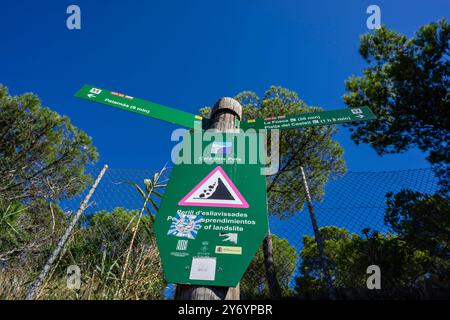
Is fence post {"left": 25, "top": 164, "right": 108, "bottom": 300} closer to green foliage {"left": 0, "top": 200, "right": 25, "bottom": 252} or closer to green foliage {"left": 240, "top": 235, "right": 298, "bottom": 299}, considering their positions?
green foliage {"left": 0, "top": 200, "right": 25, "bottom": 252}

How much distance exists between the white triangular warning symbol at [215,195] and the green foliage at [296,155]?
552 centimetres

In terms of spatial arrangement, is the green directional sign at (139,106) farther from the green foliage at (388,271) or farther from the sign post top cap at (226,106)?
the green foliage at (388,271)

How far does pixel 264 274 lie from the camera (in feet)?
20.0

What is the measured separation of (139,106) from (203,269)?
1334mm

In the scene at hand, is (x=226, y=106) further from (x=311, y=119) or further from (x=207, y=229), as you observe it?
(x=207, y=229)

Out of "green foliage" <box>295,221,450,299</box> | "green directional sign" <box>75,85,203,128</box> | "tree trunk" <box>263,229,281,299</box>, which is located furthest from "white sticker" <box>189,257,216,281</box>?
"green foliage" <box>295,221,450,299</box>

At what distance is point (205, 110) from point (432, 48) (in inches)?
215

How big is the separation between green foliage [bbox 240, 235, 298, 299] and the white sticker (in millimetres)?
3959

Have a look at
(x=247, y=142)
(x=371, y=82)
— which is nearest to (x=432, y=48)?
(x=371, y=82)

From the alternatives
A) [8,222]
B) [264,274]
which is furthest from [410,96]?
[8,222]

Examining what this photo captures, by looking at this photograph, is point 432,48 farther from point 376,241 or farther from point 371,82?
point 376,241

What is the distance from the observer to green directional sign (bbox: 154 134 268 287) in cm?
123

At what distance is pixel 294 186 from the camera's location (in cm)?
682
